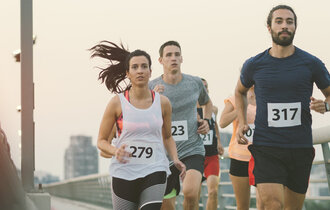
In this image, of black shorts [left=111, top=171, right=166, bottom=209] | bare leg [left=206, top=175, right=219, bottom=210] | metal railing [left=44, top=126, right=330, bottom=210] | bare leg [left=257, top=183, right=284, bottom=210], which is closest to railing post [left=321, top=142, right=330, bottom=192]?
metal railing [left=44, top=126, right=330, bottom=210]

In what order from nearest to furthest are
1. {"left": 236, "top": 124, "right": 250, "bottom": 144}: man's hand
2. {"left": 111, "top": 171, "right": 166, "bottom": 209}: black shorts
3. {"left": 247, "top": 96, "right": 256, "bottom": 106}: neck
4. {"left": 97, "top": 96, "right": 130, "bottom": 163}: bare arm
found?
{"left": 97, "top": 96, "right": 130, "bottom": 163}: bare arm < {"left": 111, "top": 171, "right": 166, "bottom": 209}: black shorts < {"left": 236, "top": 124, "right": 250, "bottom": 144}: man's hand < {"left": 247, "top": 96, "right": 256, "bottom": 106}: neck

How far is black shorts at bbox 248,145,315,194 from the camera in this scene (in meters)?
5.24

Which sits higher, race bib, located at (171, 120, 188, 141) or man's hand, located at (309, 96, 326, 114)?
man's hand, located at (309, 96, 326, 114)

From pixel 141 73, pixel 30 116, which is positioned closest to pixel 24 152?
pixel 30 116

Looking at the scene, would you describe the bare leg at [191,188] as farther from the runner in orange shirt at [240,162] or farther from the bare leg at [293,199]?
the bare leg at [293,199]

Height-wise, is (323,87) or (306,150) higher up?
(323,87)

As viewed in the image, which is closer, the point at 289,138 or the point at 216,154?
the point at 289,138

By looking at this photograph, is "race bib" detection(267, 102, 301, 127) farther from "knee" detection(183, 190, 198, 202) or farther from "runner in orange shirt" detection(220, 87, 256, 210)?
"runner in orange shirt" detection(220, 87, 256, 210)

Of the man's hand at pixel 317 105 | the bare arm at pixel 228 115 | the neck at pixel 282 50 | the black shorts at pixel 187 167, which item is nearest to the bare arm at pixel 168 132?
the neck at pixel 282 50

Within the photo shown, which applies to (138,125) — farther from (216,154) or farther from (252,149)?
(216,154)

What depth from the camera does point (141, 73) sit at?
541 centimetres

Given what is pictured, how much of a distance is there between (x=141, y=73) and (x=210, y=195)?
4182 millimetres

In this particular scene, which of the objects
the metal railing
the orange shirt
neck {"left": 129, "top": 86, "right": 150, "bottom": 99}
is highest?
neck {"left": 129, "top": 86, "right": 150, "bottom": 99}

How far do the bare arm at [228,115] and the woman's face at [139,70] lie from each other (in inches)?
88.8
